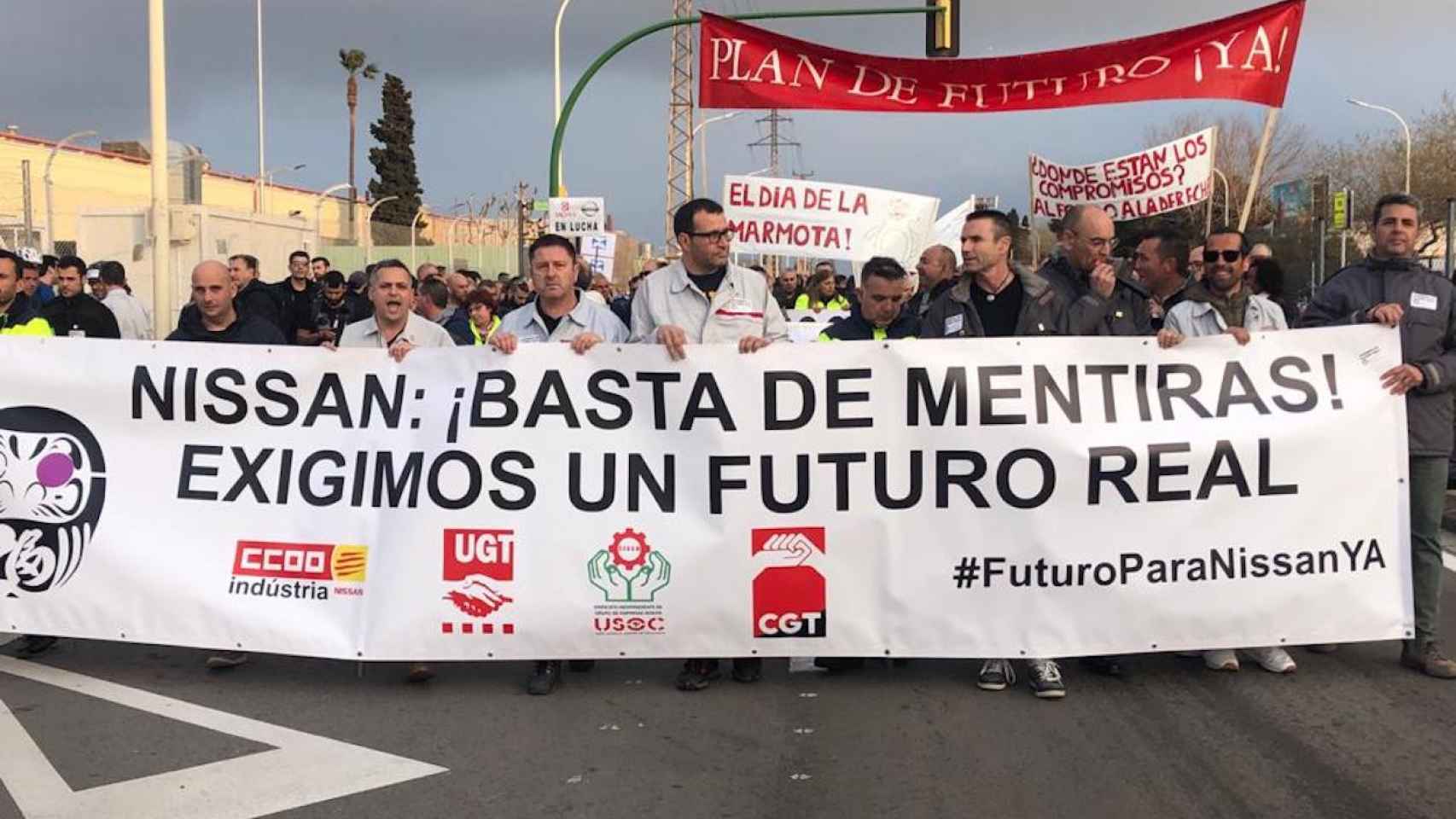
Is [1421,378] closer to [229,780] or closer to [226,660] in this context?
[229,780]

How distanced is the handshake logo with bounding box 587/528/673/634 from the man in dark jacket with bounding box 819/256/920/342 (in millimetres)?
1638

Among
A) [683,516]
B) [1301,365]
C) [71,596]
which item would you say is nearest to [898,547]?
[683,516]

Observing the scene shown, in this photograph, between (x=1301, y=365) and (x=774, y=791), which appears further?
(x=1301, y=365)

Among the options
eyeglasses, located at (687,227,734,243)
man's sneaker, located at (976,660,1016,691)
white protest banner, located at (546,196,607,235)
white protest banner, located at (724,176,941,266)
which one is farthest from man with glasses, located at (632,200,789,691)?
white protest banner, located at (546,196,607,235)

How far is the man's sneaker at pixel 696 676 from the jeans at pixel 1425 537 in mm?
2987

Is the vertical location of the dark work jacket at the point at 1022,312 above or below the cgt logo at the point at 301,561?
above

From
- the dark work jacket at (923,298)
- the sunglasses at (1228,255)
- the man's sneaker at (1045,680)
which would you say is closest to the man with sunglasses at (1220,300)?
the sunglasses at (1228,255)

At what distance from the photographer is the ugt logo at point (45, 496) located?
5.66 m

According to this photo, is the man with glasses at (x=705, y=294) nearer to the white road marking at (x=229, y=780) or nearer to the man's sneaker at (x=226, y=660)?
the white road marking at (x=229, y=780)

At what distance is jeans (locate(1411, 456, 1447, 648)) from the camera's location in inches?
218

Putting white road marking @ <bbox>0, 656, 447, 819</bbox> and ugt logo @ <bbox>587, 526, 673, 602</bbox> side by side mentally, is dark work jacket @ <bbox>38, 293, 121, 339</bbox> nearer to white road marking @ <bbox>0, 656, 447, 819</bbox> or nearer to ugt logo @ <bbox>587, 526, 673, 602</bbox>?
white road marking @ <bbox>0, 656, 447, 819</bbox>

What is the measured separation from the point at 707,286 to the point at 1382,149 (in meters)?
54.2

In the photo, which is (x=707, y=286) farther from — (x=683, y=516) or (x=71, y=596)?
(x=71, y=596)

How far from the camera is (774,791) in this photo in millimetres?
4250
